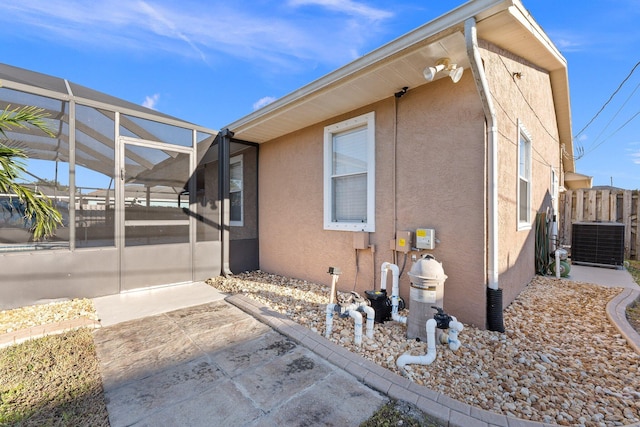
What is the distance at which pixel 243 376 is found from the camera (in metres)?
2.19

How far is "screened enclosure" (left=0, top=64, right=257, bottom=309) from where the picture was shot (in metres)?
3.64

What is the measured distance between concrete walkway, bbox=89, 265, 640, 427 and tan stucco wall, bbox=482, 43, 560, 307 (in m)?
1.11

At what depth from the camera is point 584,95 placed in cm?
710

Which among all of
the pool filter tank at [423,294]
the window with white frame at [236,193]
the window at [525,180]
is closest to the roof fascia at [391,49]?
the window with white frame at [236,193]

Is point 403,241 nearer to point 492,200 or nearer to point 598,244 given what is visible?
point 492,200

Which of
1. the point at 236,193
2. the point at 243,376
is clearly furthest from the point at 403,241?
the point at 236,193

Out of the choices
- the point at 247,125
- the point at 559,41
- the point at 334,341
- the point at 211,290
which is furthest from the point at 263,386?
the point at 559,41

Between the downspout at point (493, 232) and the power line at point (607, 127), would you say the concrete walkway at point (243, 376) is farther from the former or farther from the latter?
the power line at point (607, 127)

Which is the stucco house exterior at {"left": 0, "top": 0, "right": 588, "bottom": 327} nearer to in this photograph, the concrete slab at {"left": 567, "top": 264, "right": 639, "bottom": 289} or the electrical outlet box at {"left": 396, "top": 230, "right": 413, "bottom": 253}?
the electrical outlet box at {"left": 396, "top": 230, "right": 413, "bottom": 253}

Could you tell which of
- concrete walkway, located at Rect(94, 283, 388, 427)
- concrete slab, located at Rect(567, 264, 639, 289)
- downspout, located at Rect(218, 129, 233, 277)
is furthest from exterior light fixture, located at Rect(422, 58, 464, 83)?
concrete slab, located at Rect(567, 264, 639, 289)

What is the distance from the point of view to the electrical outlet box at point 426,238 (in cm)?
315

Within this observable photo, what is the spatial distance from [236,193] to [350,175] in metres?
2.92

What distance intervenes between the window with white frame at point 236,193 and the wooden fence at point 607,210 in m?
9.12

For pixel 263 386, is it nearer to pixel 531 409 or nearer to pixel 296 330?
pixel 296 330
